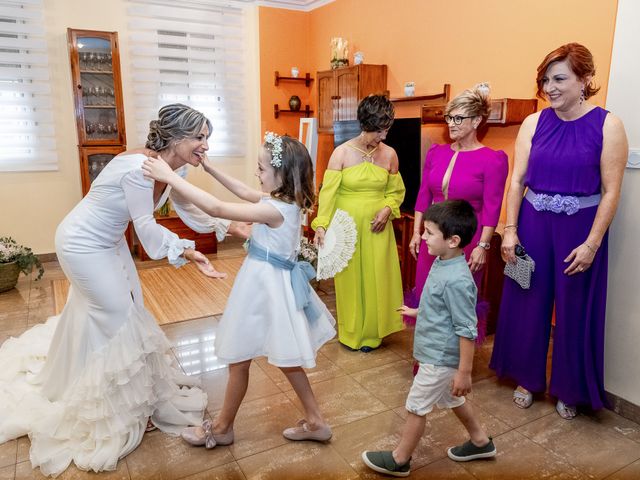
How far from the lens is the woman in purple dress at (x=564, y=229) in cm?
216

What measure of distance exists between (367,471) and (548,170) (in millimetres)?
1534

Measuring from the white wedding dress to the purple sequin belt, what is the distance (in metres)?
1.48

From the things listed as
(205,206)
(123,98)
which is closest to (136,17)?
(123,98)

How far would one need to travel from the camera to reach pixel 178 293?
4203 mm

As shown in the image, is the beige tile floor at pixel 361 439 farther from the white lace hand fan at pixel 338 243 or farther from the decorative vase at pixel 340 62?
the decorative vase at pixel 340 62

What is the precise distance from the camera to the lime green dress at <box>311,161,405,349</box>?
3.00 m

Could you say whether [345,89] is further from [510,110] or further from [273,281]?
[273,281]

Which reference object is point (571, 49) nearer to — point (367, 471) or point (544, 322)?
point (544, 322)

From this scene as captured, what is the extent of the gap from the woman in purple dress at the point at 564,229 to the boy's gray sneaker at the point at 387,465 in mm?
863

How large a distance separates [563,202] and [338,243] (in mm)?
1276

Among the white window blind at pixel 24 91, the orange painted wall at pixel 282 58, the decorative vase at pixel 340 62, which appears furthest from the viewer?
the orange painted wall at pixel 282 58

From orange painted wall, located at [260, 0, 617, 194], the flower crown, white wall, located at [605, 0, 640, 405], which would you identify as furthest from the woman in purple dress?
the flower crown

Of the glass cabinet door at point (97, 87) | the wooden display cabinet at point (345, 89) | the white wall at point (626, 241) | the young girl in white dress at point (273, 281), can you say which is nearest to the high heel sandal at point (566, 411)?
the white wall at point (626, 241)

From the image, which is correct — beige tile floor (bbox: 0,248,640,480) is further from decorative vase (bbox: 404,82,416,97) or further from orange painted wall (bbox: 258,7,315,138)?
orange painted wall (bbox: 258,7,315,138)
